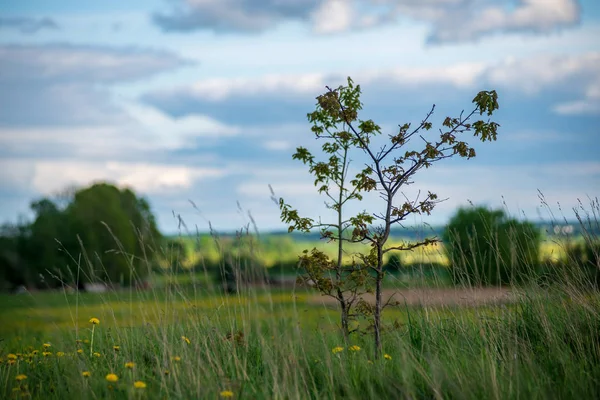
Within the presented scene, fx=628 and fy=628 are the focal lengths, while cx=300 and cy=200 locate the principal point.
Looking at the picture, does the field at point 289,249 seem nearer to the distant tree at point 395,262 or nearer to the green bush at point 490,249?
the distant tree at point 395,262

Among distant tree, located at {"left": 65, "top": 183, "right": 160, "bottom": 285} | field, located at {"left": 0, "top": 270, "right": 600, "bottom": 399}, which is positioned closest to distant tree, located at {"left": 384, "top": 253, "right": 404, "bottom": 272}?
field, located at {"left": 0, "top": 270, "right": 600, "bottom": 399}

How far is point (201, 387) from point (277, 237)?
4.69ft

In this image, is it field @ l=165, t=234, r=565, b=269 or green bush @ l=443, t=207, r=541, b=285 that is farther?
green bush @ l=443, t=207, r=541, b=285

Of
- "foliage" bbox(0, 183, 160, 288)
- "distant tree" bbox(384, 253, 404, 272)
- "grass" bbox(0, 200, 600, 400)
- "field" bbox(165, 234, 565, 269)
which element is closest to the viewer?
"grass" bbox(0, 200, 600, 400)

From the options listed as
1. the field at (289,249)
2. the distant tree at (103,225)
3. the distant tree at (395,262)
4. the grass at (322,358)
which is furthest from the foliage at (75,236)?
the grass at (322,358)

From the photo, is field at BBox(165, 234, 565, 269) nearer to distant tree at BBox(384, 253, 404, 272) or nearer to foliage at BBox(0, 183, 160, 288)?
distant tree at BBox(384, 253, 404, 272)

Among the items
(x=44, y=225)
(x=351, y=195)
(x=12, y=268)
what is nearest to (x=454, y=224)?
(x=351, y=195)

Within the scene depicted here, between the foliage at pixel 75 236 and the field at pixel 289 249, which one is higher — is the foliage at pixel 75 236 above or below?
above

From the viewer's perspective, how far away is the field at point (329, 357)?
4094 mm

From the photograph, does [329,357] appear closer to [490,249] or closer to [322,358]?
[322,358]

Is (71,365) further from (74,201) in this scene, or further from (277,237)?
(74,201)

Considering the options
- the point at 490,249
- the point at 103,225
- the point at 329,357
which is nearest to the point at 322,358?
the point at 329,357

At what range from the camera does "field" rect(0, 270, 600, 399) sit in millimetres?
4094

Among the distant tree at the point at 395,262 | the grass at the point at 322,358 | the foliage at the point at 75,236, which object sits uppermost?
the foliage at the point at 75,236
